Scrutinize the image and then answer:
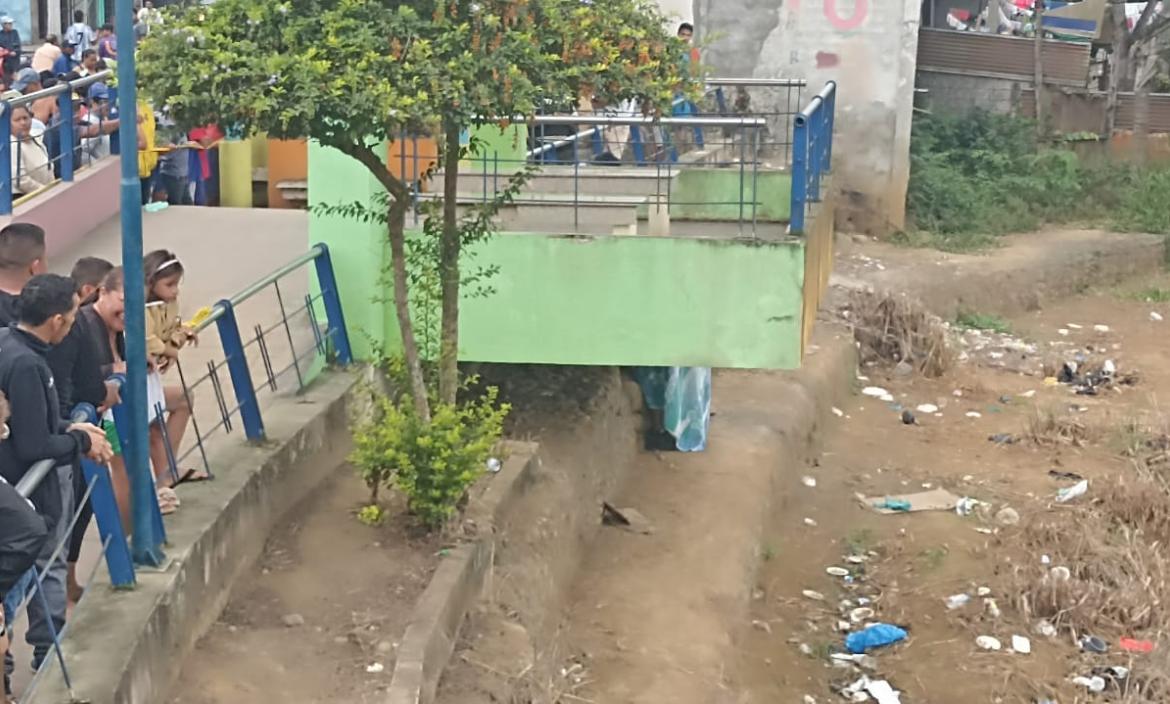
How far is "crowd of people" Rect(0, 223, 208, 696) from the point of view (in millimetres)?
4355

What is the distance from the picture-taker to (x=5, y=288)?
554cm

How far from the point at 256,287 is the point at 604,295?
6.21 ft

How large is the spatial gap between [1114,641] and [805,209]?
2.93 m

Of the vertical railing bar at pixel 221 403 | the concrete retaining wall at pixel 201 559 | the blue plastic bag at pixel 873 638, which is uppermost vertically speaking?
the vertical railing bar at pixel 221 403

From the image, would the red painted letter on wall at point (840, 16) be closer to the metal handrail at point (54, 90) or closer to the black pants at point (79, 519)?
the metal handrail at point (54, 90)

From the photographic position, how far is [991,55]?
18.9 metres

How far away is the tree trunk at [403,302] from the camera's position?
6.57 meters

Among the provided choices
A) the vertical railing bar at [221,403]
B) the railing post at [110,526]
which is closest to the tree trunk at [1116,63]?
the vertical railing bar at [221,403]

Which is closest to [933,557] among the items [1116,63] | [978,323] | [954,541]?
[954,541]

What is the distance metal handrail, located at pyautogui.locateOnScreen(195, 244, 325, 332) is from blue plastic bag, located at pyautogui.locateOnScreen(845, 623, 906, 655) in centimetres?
368

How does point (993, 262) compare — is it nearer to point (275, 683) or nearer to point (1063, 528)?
point (1063, 528)

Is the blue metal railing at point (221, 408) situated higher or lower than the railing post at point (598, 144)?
lower

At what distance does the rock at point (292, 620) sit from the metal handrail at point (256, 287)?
1.26m

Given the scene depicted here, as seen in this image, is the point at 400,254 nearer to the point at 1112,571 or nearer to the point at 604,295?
the point at 604,295
